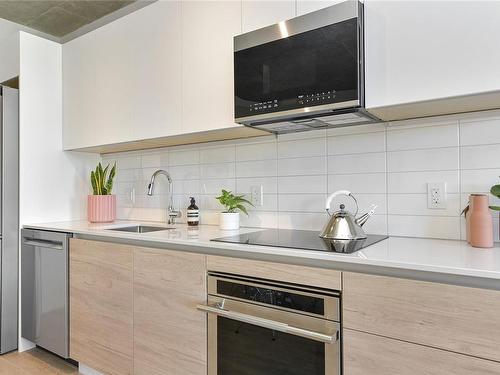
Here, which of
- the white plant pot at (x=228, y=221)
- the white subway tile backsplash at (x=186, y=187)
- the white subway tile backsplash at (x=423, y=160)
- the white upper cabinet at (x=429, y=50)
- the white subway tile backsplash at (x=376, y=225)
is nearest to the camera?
the white upper cabinet at (x=429, y=50)

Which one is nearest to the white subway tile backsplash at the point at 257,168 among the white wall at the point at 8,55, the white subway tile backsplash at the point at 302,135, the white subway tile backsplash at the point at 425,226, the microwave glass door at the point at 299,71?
the white subway tile backsplash at the point at 302,135

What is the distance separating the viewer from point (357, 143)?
171 cm

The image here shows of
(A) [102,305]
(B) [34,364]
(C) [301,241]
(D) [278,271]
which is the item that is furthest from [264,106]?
(B) [34,364]

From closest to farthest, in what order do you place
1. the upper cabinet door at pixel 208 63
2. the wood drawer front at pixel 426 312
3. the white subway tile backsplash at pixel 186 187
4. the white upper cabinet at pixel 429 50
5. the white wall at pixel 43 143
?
the wood drawer front at pixel 426 312 < the white upper cabinet at pixel 429 50 < the upper cabinet door at pixel 208 63 < the white subway tile backsplash at pixel 186 187 < the white wall at pixel 43 143

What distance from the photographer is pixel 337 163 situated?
69.6 inches

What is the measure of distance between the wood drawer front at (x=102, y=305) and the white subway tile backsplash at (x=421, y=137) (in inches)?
55.8

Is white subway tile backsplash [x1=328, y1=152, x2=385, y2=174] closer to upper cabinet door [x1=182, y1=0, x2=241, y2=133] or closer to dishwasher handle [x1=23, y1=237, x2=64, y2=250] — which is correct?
upper cabinet door [x1=182, y1=0, x2=241, y2=133]

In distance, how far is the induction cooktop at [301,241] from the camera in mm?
1287

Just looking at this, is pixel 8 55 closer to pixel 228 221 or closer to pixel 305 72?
pixel 228 221

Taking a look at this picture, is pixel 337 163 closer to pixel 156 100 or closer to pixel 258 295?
pixel 258 295

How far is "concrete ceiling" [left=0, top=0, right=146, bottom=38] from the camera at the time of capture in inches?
107

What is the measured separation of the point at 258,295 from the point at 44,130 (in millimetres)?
2157

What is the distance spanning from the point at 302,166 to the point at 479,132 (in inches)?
31.7

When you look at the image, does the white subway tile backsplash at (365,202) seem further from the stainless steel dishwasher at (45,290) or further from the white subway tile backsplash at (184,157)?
the stainless steel dishwasher at (45,290)
